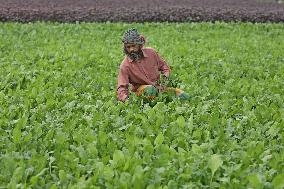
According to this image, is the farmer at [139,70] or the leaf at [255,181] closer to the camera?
the leaf at [255,181]

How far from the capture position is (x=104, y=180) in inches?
136

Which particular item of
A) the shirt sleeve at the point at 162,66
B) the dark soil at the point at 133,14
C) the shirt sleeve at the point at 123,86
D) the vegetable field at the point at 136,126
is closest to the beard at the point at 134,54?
the shirt sleeve at the point at 123,86

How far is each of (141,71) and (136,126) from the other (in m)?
1.56

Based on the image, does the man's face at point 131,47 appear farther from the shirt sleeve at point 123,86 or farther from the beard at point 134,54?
the shirt sleeve at point 123,86

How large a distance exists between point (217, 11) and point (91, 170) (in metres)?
13.4

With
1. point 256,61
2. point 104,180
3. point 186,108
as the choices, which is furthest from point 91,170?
point 256,61

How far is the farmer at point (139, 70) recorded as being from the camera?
5781 millimetres

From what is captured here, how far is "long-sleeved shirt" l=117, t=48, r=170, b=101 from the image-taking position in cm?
598

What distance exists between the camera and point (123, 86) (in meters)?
5.80

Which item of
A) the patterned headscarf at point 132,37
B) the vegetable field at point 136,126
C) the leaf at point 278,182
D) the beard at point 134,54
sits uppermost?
the patterned headscarf at point 132,37

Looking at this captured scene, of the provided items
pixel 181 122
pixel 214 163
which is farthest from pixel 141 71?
pixel 214 163

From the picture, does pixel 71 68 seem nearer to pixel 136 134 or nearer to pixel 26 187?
pixel 136 134

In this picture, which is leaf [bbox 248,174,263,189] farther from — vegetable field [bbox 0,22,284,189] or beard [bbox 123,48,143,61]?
beard [bbox 123,48,143,61]

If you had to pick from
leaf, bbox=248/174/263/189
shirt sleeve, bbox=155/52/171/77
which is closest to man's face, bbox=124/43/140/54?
shirt sleeve, bbox=155/52/171/77
